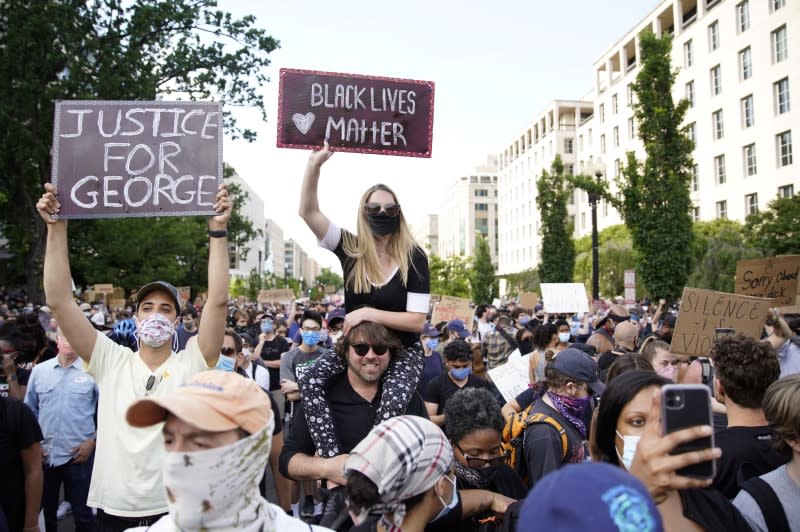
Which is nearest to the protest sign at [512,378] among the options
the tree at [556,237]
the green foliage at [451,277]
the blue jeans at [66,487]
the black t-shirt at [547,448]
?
the black t-shirt at [547,448]

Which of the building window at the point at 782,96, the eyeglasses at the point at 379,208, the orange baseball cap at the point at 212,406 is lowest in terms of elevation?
the orange baseball cap at the point at 212,406

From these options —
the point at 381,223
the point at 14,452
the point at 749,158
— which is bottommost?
the point at 14,452

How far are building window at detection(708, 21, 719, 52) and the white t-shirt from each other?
50.7 metres

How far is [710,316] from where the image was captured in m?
5.89

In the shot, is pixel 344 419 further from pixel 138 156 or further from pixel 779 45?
pixel 779 45

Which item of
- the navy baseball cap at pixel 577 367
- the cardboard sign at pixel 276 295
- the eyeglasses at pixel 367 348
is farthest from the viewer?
the cardboard sign at pixel 276 295

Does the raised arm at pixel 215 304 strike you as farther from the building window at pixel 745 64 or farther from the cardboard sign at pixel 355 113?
the building window at pixel 745 64

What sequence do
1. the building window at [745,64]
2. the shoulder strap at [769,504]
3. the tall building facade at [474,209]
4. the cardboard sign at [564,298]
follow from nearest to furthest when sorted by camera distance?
the shoulder strap at [769,504] < the cardboard sign at [564,298] < the building window at [745,64] < the tall building facade at [474,209]

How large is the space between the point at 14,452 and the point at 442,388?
3988 millimetres

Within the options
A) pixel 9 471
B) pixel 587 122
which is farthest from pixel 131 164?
pixel 587 122

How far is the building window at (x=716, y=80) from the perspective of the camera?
44.7m

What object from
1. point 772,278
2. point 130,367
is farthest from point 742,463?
point 772,278

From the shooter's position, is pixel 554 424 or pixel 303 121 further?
pixel 303 121

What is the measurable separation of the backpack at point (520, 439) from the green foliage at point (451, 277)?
5816 centimetres
